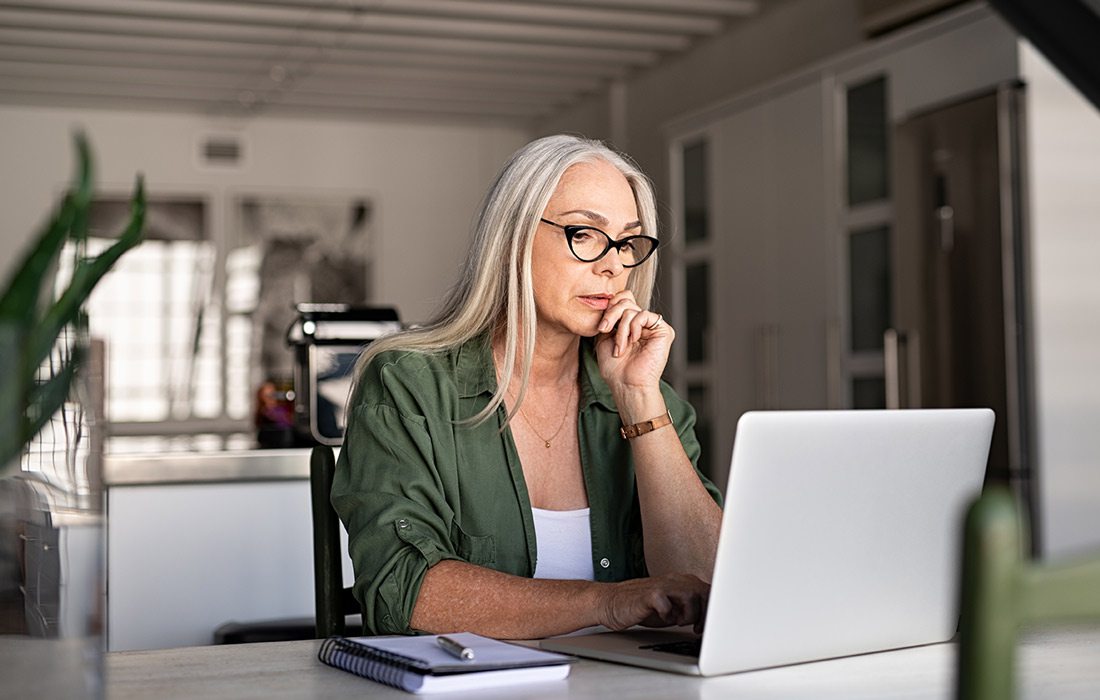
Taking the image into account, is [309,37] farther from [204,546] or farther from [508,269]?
[508,269]

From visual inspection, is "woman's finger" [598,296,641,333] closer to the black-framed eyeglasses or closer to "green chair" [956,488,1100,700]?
the black-framed eyeglasses

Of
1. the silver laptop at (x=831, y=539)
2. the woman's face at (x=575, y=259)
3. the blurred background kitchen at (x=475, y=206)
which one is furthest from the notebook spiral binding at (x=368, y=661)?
the woman's face at (x=575, y=259)

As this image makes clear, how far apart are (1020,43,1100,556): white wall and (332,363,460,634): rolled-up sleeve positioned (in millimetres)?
2471

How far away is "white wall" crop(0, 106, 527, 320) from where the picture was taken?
853 centimetres

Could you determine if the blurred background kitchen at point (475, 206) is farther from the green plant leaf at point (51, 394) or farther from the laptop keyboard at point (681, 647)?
the laptop keyboard at point (681, 647)

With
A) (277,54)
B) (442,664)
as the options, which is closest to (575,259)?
(442,664)

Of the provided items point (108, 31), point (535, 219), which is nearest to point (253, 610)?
point (535, 219)

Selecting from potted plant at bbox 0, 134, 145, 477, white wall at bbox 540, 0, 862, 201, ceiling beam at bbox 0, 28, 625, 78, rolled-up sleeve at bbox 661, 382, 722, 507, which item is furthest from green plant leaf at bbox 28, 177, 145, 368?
ceiling beam at bbox 0, 28, 625, 78

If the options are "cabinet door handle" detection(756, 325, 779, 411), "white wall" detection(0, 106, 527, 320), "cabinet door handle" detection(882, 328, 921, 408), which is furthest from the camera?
"white wall" detection(0, 106, 527, 320)

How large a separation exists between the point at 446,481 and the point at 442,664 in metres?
0.60

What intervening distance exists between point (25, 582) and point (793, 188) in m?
4.74

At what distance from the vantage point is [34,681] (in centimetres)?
81

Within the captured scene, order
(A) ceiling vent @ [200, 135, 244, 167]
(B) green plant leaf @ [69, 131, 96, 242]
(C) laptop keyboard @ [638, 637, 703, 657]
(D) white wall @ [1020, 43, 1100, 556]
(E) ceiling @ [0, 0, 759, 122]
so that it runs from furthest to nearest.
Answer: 1. (A) ceiling vent @ [200, 135, 244, 167]
2. (E) ceiling @ [0, 0, 759, 122]
3. (D) white wall @ [1020, 43, 1100, 556]
4. (C) laptop keyboard @ [638, 637, 703, 657]
5. (B) green plant leaf @ [69, 131, 96, 242]

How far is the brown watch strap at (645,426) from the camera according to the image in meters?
1.85
